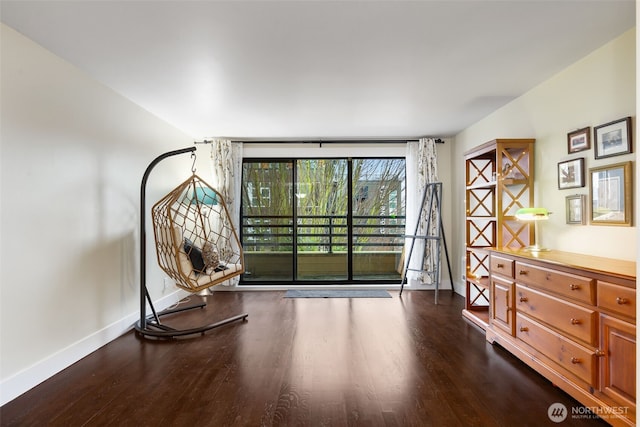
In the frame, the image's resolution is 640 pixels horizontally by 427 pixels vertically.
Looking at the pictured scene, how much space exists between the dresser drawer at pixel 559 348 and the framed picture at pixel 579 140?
135 cm

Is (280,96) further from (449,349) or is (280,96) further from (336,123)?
(449,349)

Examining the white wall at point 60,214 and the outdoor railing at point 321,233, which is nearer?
the white wall at point 60,214

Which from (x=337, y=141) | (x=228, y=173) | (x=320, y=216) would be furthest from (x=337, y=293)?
(x=228, y=173)

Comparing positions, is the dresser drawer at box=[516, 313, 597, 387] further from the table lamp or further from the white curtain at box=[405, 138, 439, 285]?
the white curtain at box=[405, 138, 439, 285]

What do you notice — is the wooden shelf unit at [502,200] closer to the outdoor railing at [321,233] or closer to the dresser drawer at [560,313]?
the dresser drawer at [560,313]

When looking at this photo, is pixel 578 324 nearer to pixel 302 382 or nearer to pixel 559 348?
pixel 559 348

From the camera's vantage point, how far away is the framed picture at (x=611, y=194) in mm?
2201

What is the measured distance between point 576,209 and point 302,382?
244cm

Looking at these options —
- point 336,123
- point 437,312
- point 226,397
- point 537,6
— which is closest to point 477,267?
point 437,312

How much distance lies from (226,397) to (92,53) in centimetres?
257

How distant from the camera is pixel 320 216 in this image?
540 centimetres

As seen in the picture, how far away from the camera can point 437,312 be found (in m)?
3.98

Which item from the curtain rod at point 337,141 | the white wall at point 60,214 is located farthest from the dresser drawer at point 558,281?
the white wall at point 60,214

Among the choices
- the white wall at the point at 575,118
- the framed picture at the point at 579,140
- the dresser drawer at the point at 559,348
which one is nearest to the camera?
the dresser drawer at the point at 559,348
